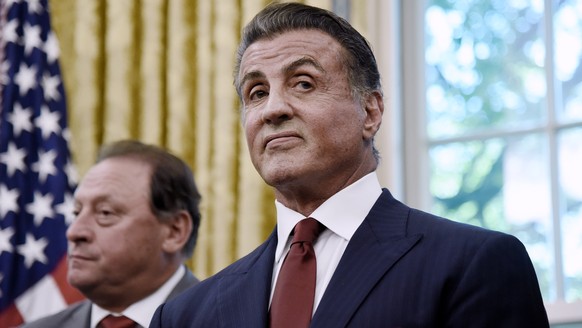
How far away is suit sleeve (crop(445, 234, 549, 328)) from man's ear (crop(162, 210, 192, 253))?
1.91 metres

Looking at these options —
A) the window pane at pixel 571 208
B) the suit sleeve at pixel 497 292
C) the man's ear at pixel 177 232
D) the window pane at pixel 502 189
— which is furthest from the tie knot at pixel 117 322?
the suit sleeve at pixel 497 292

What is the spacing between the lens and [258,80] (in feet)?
9.19

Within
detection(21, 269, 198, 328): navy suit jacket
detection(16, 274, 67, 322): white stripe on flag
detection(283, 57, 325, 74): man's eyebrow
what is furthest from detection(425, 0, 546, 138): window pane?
detection(283, 57, 325, 74): man's eyebrow

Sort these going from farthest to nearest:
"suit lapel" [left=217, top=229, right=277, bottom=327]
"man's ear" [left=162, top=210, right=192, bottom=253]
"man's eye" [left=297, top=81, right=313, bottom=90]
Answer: "man's ear" [left=162, top=210, right=192, bottom=253] → "man's eye" [left=297, top=81, right=313, bottom=90] → "suit lapel" [left=217, top=229, right=277, bottom=327]

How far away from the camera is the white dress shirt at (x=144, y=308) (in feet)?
13.1

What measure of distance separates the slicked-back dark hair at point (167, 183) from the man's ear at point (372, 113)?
1490mm

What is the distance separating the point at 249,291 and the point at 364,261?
0.29 metres

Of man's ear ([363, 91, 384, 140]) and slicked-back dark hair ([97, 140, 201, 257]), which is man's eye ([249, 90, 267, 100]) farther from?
A: slicked-back dark hair ([97, 140, 201, 257])

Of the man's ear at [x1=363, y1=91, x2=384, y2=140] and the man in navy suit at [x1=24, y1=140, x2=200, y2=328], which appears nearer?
the man's ear at [x1=363, y1=91, x2=384, y2=140]

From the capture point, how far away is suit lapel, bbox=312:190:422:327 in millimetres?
2424

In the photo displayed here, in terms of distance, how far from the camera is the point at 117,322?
13.2ft

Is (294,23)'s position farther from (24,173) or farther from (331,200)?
(24,173)

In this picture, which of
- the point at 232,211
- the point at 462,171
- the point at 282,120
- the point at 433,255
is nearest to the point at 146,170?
the point at 232,211

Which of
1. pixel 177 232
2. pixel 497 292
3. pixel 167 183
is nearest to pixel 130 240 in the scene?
pixel 177 232
